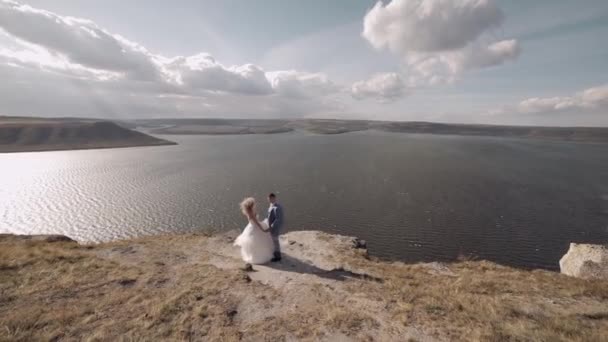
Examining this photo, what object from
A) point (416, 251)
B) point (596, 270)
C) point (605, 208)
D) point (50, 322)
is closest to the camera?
point (50, 322)

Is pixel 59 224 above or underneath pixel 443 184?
underneath

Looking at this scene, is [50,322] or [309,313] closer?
[50,322]

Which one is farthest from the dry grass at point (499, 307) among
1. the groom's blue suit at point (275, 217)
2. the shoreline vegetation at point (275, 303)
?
the groom's blue suit at point (275, 217)

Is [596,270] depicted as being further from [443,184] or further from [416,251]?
[443,184]

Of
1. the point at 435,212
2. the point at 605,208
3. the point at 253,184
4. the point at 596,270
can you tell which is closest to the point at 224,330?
the point at 596,270

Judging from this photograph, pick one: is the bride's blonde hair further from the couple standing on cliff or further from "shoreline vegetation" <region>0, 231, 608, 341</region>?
"shoreline vegetation" <region>0, 231, 608, 341</region>

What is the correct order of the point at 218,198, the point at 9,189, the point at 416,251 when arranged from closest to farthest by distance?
the point at 416,251 → the point at 218,198 → the point at 9,189

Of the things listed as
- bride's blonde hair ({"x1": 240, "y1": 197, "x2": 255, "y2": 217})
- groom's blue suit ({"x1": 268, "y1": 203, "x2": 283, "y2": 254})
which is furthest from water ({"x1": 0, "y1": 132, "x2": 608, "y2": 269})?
bride's blonde hair ({"x1": 240, "y1": 197, "x2": 255, "y2": 217})
